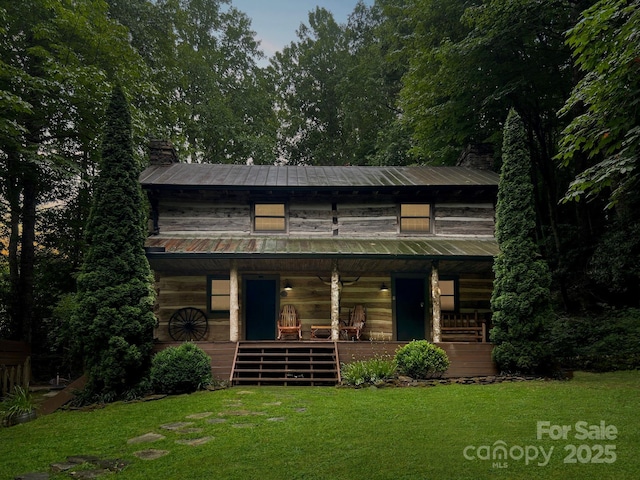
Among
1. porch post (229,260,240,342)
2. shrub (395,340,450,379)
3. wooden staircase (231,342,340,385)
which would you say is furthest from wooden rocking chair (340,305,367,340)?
porch post (229,260,240,342)

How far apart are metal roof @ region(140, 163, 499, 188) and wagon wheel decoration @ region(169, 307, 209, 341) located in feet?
14.2

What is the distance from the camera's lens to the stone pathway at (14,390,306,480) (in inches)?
208

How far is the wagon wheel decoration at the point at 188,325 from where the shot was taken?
14344 mm

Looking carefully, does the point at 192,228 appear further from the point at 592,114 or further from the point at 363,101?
the point at 363,101

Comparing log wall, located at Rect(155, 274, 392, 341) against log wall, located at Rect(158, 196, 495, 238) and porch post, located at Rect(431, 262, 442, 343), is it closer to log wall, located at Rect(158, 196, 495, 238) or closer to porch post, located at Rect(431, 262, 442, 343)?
log wall, located at Rect(158, 196, 495, 238)

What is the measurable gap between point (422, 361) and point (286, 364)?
11.7 ft

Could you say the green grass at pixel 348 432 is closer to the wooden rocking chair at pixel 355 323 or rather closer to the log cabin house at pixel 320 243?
the wooden rocking chair at pixel 355 323

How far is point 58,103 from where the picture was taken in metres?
15.5

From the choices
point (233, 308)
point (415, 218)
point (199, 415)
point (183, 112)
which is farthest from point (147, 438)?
point (183, 112)

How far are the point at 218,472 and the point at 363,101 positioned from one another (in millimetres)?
28545

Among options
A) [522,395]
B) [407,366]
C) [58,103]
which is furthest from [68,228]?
[522,395]

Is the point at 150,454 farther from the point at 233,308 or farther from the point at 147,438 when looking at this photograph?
the point at 233,308

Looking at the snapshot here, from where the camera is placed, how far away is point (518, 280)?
11164mm

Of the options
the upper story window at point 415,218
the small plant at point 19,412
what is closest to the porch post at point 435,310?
the upper story window at point 415,218
